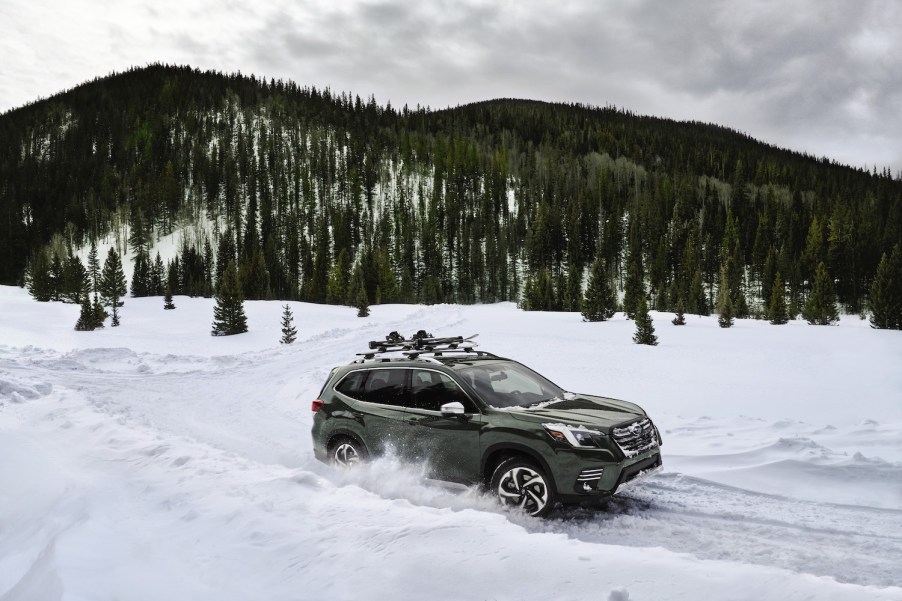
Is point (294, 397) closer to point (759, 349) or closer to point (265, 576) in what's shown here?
point (265, 576)

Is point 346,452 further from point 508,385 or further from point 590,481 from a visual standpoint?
point 590,481

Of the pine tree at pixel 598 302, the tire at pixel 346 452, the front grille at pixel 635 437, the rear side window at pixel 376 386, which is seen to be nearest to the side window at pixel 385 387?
the rear side window at pixel 376 386

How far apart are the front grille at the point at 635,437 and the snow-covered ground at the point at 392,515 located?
70 centimetres

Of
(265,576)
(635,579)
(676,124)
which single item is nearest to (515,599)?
(635,579)

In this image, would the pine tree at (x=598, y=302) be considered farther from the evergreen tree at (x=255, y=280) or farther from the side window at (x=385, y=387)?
the evergreen tree at (x=255, y=280)

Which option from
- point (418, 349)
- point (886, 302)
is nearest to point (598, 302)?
point (886, 302)

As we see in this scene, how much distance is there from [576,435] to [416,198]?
414 ft

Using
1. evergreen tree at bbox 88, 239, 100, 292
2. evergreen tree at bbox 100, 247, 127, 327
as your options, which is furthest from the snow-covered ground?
evergreen tree at bbox 88, 239, 100, 292

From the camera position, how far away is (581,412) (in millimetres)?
6117

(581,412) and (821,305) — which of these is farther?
(821,305)

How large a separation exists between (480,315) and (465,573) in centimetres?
3396

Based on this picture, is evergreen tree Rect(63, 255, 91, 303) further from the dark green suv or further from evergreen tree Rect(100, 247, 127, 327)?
the dark green suv

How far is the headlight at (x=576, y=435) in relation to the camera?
5.46 metres

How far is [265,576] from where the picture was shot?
4.12 m
